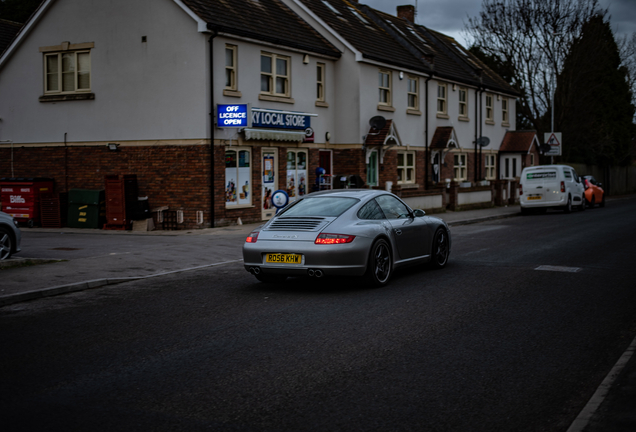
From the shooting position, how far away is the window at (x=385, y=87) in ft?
95.8

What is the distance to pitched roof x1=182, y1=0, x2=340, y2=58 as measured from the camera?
20969mm

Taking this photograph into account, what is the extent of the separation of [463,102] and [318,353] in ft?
105

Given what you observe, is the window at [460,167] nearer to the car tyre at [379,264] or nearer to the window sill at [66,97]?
the window sill at [66,97]

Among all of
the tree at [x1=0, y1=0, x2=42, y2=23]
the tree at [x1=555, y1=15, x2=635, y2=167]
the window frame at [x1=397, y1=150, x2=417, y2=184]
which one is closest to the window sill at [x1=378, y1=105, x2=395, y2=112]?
the window frame at [x1=397, y1=150, x2=417, y2=184]

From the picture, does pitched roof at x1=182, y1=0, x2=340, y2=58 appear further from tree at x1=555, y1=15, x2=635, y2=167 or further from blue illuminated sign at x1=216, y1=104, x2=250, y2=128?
tree at x1=555, y1=15, x2=635, y2=167

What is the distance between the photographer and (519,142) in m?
41.4

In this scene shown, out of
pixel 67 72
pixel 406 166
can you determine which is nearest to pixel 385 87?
pixel 406 166

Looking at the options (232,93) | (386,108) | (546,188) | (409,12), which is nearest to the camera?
(232,93)

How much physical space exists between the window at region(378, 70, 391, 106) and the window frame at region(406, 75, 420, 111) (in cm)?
166

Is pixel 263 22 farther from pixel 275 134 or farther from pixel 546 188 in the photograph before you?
pixel 546 188

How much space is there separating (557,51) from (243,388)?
40825 millimetres

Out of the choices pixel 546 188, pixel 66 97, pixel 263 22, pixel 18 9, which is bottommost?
pixel 546 188

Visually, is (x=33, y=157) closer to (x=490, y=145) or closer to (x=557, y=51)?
(x=490, y=145)

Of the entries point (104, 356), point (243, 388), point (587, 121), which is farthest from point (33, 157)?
point (587, 121)
